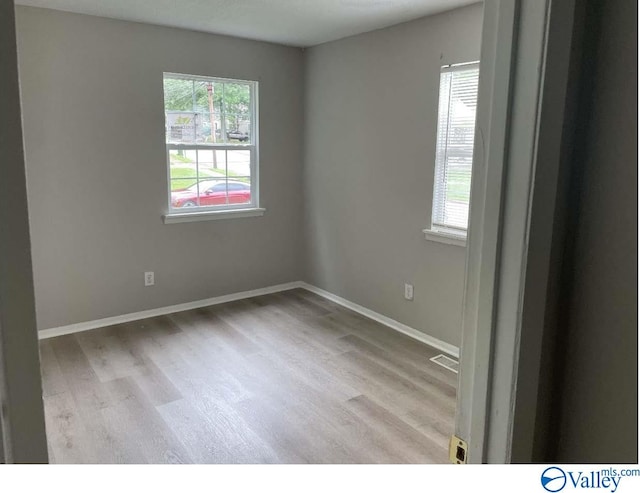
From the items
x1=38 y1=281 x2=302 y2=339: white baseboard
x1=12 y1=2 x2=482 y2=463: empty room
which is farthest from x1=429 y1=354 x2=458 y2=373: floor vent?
x1=38 y1=281 x2=302 y2=339: white baseboard

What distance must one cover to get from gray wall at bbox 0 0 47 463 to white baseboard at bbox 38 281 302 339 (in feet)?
10.3

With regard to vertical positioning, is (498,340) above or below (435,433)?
above

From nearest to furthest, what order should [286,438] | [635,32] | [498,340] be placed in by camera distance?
[635,32] → [498,340] → [286,438]

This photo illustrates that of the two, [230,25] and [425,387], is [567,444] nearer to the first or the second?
[425,387]

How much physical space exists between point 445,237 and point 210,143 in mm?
2228

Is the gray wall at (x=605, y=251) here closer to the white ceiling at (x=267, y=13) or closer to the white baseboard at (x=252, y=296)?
the white baseboard at (x=252, y=296)

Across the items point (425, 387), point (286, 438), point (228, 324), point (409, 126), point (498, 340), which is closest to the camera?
point (498, 340)

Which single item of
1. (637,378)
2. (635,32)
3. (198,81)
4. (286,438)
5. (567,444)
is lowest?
(286,438)

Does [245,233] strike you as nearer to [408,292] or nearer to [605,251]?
[408,292]

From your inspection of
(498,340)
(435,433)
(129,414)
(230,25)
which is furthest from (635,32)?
(230,25)

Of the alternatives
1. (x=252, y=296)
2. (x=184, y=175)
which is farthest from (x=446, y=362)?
(x=184, y=175)

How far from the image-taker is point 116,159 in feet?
12.3
